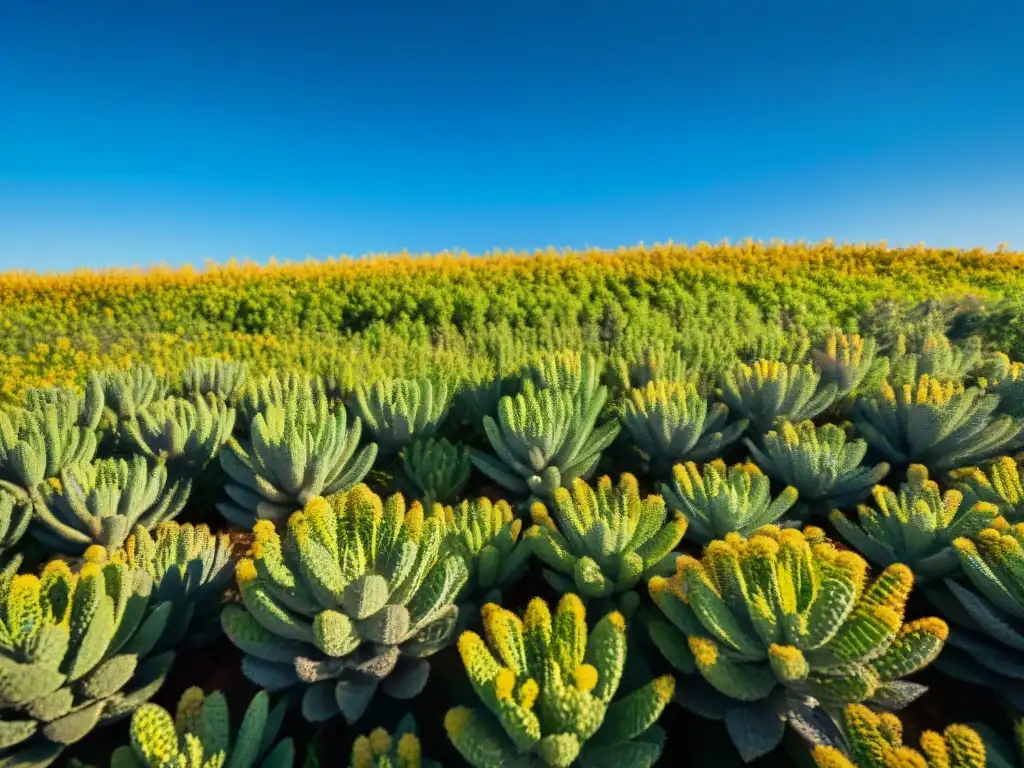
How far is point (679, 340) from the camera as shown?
5832mm

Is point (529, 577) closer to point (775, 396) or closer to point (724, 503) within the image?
point (724, 503)

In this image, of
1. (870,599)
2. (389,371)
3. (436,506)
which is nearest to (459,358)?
(389,371)

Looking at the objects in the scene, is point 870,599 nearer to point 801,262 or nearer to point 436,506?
point 436,506

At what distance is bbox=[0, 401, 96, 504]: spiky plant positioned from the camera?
2770 millimetres

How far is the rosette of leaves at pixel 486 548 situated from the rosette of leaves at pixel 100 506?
1399mm

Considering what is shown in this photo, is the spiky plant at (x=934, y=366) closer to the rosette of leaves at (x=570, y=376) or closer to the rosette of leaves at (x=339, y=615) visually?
the rosette of leaves at (x=570, y=376)

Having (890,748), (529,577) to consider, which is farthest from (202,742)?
(890,748)

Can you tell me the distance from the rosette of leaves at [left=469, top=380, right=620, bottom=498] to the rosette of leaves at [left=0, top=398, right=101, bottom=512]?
197cm

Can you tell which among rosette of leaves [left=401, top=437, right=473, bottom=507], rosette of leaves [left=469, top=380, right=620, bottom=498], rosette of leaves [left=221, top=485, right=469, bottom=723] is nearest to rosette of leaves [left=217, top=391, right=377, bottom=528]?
rosette of leaves [left=401, top=437, right=473, bottom=507]

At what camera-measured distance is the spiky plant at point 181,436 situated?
10.3ft

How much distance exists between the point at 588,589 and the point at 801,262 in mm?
11789

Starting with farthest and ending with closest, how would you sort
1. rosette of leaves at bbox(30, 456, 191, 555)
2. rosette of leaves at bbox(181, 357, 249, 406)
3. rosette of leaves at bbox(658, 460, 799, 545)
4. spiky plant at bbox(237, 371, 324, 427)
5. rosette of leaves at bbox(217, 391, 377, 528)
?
rosette of leaves at bbox(181, 357, 249, 406)
spiky plant at bbox(237, 371, 324, 427)
rosette of leaves at bbox(217, 391, 377, 528)
rosette of leaves at bbox(30, 456, 191, 555)
rosette of leaves at bbox(658, 460, 799, 545)

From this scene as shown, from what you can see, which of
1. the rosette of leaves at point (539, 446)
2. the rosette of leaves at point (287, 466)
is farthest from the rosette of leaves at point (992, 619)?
the rosette of leaves at point (287, 466)

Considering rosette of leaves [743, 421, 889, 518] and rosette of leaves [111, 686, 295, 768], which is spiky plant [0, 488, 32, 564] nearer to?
rosette of leaves [111, 686, 295, 768]
